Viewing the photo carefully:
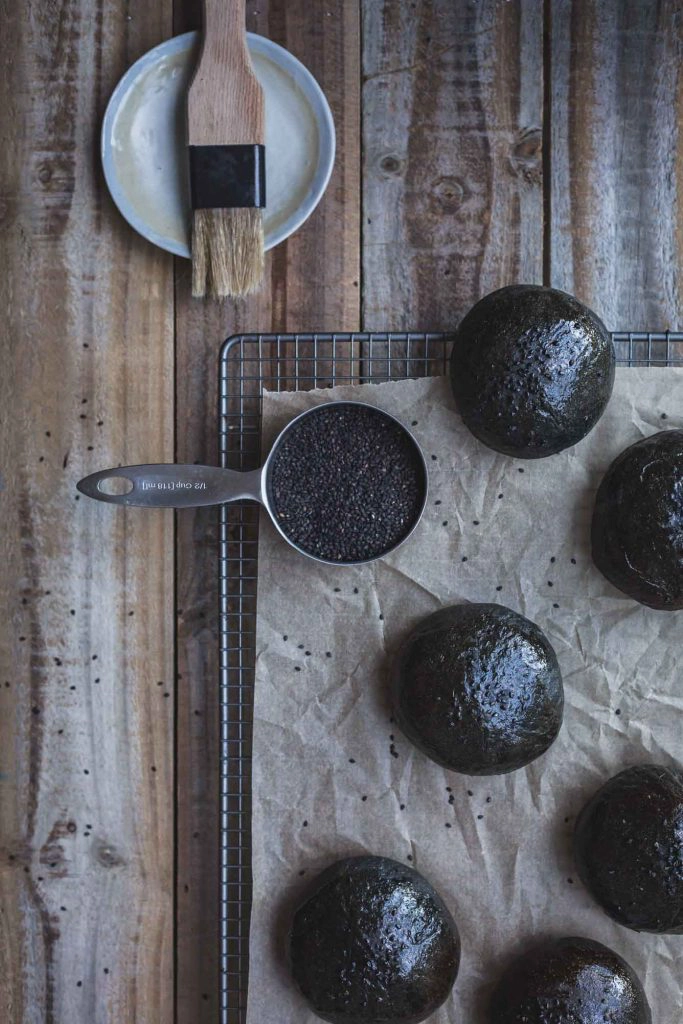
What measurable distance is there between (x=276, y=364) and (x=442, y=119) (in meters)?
0.44

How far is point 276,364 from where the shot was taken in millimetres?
1262

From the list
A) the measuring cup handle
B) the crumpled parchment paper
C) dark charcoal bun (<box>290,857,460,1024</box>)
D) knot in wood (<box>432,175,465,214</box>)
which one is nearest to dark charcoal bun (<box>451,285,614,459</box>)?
the crumpled parchment paper

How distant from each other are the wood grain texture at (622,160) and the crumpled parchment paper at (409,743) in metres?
0.17

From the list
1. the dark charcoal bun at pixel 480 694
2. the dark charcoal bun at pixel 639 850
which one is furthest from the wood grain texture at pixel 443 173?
the dark charcoal bun at pixel 639 850

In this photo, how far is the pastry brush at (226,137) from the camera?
121 centimetres

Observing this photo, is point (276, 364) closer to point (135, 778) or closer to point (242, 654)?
point (242, 654)

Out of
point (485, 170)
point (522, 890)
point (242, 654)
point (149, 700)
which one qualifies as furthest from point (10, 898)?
point (485, 170)

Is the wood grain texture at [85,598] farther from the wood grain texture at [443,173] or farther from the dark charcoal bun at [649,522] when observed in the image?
the dark charcoal bun at [649,522]

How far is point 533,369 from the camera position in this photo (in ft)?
3.65

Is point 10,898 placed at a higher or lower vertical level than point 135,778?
lower

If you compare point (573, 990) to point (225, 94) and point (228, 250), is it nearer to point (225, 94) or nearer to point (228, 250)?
point (228, 250)

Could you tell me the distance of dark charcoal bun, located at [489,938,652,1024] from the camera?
1.11 m

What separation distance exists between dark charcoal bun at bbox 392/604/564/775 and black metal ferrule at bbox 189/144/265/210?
65 cm

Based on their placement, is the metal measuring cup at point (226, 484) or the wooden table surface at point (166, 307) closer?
the metal measuring cup at point (226, 484)
